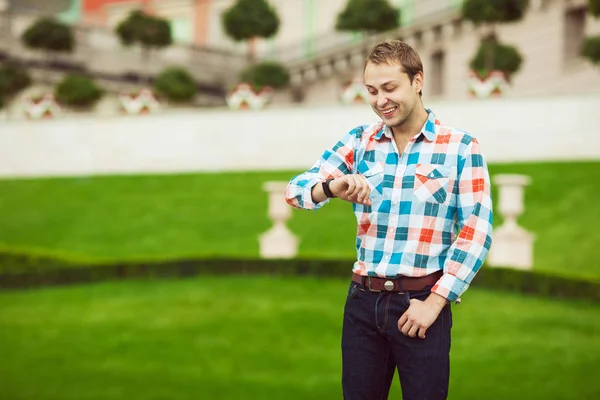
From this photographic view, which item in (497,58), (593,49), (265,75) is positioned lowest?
(265,75)

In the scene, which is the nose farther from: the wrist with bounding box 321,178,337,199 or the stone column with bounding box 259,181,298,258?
the stone column with bounding box 259,181,298,258

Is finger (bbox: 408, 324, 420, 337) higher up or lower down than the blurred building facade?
lower down

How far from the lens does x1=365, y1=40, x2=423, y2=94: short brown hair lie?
2834mm

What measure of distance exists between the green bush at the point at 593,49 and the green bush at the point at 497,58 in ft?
7.72

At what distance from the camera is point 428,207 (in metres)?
2.87

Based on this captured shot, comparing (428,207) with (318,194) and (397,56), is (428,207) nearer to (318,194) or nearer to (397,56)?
(318,194)

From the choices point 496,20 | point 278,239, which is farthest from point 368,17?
point 278,239

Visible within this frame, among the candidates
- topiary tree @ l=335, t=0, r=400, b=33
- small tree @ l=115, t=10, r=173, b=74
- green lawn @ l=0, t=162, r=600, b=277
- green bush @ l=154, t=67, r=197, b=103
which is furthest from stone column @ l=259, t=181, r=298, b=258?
small tree @ l=115, t=10, r=173, b=74

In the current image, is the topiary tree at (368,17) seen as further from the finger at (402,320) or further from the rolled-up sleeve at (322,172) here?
the finger at (402,320)

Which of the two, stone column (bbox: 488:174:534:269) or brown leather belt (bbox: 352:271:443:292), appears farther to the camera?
stone column (bbox: 488:174:534:269)

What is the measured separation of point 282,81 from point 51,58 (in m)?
7.74

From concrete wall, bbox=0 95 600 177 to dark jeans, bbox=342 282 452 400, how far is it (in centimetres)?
1553

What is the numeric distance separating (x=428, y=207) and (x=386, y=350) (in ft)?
1.56

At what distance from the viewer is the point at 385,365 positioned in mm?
2965
